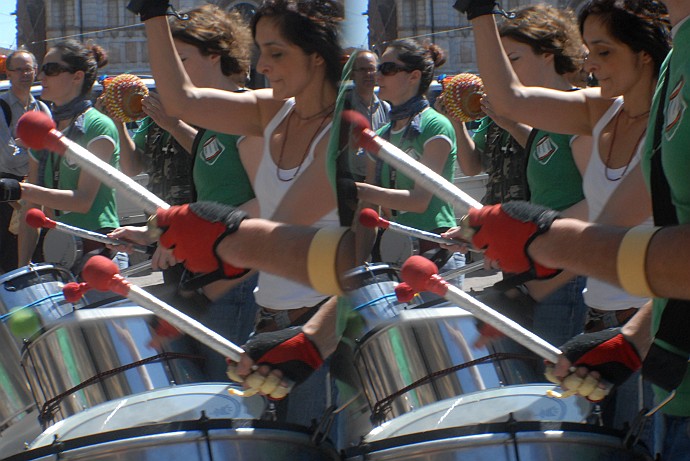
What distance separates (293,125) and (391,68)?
0.61 metres

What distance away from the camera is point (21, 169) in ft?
12.3

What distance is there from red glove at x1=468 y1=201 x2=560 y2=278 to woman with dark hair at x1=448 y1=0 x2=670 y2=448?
0.24m

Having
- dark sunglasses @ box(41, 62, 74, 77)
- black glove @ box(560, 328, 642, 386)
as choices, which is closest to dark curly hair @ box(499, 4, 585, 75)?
black glove @ box(560, 328, 642, 386)

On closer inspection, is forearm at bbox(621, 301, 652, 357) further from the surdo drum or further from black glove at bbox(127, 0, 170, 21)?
the surdo drum

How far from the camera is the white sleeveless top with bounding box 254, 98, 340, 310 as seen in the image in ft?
5.23

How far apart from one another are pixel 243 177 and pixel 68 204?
3.45 ft

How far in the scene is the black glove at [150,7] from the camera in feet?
5.78

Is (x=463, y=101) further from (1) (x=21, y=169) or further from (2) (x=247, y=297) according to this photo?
(1) (x=21, y=169)

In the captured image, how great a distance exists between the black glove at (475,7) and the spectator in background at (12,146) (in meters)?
1.80

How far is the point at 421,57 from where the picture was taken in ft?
7.41

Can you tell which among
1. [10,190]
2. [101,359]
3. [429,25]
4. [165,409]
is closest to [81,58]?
[10,190]

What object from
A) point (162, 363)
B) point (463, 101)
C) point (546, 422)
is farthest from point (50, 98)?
point (546, 422)

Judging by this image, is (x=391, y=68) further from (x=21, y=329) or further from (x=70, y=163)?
(x=21, y=329)

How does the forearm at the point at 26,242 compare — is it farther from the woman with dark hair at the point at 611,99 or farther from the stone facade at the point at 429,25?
the woman with dark hair at the point at 611,99
